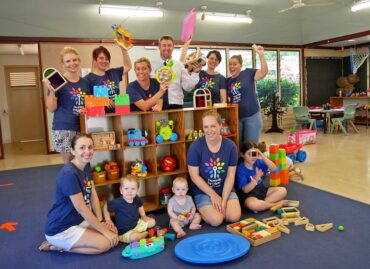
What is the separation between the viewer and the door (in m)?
10.4

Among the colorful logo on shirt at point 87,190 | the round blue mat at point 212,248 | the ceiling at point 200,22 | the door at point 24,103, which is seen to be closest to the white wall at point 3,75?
the door at point 24,103

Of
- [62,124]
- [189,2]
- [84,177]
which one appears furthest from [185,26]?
[189,2]

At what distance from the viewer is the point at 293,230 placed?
2908mm

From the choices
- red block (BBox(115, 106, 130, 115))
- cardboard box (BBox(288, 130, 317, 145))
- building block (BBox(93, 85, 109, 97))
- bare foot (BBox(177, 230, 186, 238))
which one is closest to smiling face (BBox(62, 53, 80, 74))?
building block (BBox(93, 85, 109, 97))

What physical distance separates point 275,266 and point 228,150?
1.19 metres

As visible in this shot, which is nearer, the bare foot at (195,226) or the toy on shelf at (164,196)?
the bare foot at (195,226)

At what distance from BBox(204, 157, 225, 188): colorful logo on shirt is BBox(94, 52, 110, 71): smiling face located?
4.73 ft

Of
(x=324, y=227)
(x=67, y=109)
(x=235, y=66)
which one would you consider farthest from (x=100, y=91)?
(x=324, y=227)

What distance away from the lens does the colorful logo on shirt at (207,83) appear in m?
4.13

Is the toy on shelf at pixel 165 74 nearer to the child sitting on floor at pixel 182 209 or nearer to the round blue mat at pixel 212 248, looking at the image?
the child sitting on floor at pixel 182 209

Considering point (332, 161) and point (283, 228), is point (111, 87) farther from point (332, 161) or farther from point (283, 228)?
point (332, 161)

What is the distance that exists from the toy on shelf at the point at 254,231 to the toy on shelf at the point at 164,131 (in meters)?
1.07

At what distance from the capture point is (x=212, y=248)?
254 centimetres

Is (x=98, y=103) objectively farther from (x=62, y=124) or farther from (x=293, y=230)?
(x=293, y=230)
